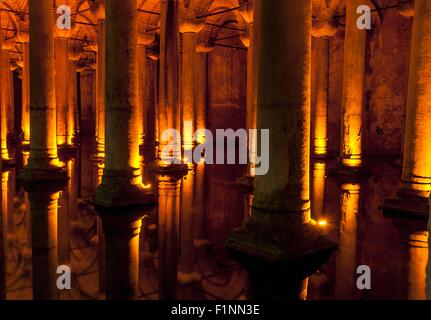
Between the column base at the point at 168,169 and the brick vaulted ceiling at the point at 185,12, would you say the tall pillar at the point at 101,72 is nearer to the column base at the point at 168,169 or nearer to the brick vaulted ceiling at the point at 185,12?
the brick vaulted ceiling at the point at 185,12

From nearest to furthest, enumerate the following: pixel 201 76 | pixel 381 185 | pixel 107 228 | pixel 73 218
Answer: pixel 107 228
pixel 73 218
pixel 381 185
pixel 201 76

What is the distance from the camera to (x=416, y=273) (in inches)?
168

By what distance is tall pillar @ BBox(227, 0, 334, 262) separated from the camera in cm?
464

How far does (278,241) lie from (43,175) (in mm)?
6726

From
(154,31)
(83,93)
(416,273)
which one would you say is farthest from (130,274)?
(83,93)

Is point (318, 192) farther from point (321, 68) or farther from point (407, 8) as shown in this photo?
point (407, 8)

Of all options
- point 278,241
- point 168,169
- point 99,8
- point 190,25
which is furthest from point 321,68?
point 278,241

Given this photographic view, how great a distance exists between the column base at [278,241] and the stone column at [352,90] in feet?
21.3

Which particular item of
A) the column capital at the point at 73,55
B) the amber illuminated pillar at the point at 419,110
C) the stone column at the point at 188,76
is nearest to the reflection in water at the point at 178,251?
the amber illuminated pillar at the point at 419,110

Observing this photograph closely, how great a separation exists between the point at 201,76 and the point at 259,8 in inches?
550

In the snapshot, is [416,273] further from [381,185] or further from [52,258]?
[381,185]

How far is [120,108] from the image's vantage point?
718 centimetres

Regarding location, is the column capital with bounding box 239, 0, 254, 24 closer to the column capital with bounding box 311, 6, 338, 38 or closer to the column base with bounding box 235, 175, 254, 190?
the column capital with bounding box 311, 6, 338, 38

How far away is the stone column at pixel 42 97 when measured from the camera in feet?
30.1
